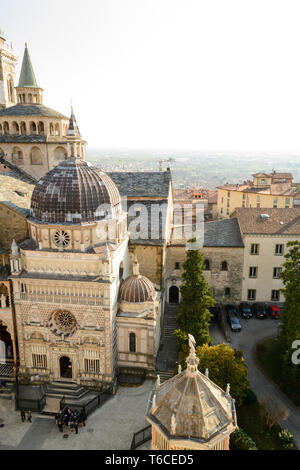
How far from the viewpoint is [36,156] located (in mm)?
44844

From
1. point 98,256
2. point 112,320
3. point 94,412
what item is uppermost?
point 98,256

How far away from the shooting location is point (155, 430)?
1598 centimetres

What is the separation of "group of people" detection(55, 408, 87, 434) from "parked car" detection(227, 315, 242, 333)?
18836 millimetres

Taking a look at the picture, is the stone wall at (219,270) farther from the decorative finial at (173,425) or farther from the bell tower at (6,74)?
the bell tower at (6,74)

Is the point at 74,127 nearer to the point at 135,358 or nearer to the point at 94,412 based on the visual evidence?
the point at 135,358

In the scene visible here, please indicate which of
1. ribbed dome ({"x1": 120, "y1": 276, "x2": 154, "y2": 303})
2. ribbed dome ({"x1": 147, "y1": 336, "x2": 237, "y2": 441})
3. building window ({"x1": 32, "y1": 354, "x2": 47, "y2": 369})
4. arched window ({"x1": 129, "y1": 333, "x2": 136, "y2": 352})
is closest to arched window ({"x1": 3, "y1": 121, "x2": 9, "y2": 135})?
ribbed dome ({"x1": 120, "y1": 276, "x2": 154, "y2": 303})

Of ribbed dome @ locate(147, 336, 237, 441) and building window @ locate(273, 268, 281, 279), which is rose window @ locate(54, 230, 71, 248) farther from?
building window @ locate(273, 268, 281, 279)

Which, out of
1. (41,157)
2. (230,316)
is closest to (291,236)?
(230,316)

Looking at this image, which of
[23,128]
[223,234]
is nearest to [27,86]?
[23,128]

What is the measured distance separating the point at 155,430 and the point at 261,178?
64781 mm

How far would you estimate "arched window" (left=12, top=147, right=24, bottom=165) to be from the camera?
4438cm

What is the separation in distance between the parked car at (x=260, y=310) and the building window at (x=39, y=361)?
24.2 meters

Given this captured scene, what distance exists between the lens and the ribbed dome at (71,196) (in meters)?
29.8

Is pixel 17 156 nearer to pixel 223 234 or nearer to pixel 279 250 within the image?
pixel 223 234
